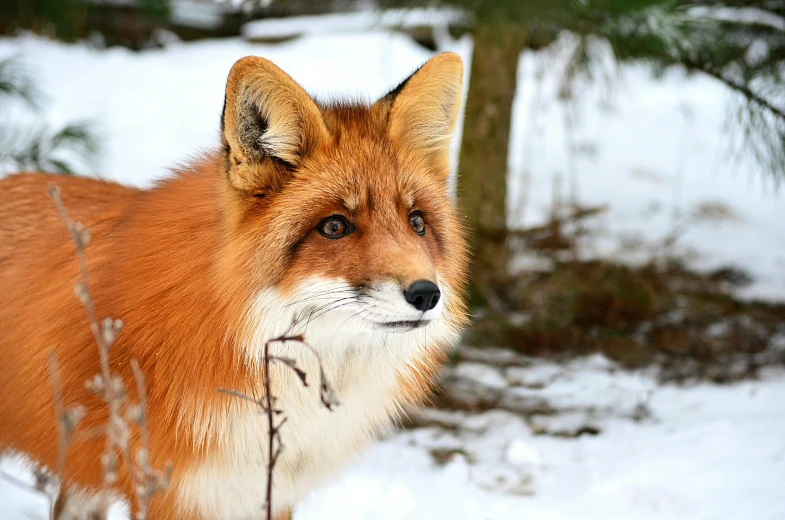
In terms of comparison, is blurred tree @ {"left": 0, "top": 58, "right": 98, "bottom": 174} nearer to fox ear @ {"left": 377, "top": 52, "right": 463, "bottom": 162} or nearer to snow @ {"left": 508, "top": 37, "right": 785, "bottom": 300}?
fox ear @ {"left": 377, "top": 52, "right": 463, "bottom": 162}

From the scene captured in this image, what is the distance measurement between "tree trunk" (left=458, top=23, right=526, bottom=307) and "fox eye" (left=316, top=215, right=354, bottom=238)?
3.08 metres

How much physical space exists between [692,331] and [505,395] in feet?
5.74

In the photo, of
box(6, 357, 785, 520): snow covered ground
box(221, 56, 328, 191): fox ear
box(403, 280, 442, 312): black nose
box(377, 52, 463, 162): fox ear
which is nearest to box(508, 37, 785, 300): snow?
box(6, 357, 785, 520): snow covered ground

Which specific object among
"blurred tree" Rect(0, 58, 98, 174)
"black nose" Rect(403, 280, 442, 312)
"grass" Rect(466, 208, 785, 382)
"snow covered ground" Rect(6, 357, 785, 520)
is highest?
"blurred tree" Rect(0, 58, 98, 174)

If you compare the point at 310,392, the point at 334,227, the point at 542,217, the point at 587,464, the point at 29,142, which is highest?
the point at 29,142

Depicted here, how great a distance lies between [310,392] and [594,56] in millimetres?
3433

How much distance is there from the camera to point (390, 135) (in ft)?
9.67

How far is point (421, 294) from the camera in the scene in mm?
2373

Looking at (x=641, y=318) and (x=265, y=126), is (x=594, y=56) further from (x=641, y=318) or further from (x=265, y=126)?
(x=265, y=126)

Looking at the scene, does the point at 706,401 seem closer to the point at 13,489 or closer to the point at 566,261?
the point at 566,261

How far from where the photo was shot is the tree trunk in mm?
5754

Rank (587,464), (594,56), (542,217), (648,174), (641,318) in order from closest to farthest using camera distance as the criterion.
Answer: (587,464) → (594,56) → (641,318) → (542,217) → (648,174)

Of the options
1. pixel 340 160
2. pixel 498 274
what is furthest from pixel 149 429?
pixel 498 274

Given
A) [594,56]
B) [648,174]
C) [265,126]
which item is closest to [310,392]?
[265,126]
